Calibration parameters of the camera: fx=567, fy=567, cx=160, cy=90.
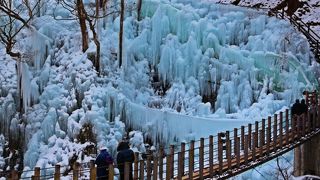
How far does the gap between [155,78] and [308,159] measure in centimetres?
708

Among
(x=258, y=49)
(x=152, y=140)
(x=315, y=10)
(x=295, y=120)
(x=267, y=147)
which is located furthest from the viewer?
(x=315, y=10)

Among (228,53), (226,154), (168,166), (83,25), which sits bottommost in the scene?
(226,154)

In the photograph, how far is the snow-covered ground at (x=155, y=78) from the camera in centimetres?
1839

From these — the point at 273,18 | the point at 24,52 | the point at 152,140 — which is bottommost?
the point at 152,140

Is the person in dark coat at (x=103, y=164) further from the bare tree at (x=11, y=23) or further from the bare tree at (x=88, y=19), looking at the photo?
the bare tree at (x=11, y=23)

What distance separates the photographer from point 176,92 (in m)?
20.0

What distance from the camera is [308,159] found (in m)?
15.6

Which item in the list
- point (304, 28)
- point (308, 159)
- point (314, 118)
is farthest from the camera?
point (304, 28)

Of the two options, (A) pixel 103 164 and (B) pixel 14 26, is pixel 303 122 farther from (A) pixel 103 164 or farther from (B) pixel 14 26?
(B) pixel 14 26

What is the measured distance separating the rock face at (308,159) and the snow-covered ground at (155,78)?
299 centimetres

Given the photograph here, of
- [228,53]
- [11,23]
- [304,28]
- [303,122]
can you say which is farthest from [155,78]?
[303,122]

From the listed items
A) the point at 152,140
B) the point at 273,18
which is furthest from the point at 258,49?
the point at 152,140

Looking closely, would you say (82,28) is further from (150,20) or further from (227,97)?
(227,97)

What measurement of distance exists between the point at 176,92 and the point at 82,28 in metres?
4.28
